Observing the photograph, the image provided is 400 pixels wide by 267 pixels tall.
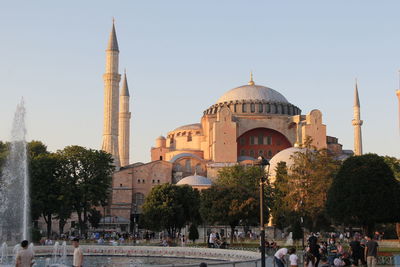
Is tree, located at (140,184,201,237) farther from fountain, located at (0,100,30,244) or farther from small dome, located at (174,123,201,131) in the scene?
small dome, located at (174,123,201,131)

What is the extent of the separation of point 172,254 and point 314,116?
122 feet

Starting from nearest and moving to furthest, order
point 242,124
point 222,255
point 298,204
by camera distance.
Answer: point 222,255 → point 298,204 → point 242,124

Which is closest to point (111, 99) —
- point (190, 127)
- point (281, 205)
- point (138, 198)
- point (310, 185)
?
point (138, 198)

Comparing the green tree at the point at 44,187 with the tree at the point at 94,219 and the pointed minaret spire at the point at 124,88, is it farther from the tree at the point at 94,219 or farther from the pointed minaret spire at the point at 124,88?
the pointed minaret spire at the point at 124,88

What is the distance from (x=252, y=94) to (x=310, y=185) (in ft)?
109

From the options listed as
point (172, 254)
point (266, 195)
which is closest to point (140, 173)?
point (266, 195)

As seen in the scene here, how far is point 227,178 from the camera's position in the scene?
50781 millimetres

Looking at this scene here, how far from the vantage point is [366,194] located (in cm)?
2448

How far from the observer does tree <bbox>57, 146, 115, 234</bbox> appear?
40.9 meters

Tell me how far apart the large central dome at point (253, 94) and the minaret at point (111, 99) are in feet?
51.2

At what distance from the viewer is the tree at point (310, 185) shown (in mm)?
34438

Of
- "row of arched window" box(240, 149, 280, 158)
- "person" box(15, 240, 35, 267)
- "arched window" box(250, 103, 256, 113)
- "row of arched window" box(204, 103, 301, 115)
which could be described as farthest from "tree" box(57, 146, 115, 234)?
"person" box(15, 240, 35, 267)

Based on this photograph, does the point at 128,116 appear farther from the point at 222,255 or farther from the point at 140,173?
the point at 222,255

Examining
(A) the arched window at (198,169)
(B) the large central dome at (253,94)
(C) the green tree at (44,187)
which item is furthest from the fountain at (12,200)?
(B) the large central dome at (253,94)
